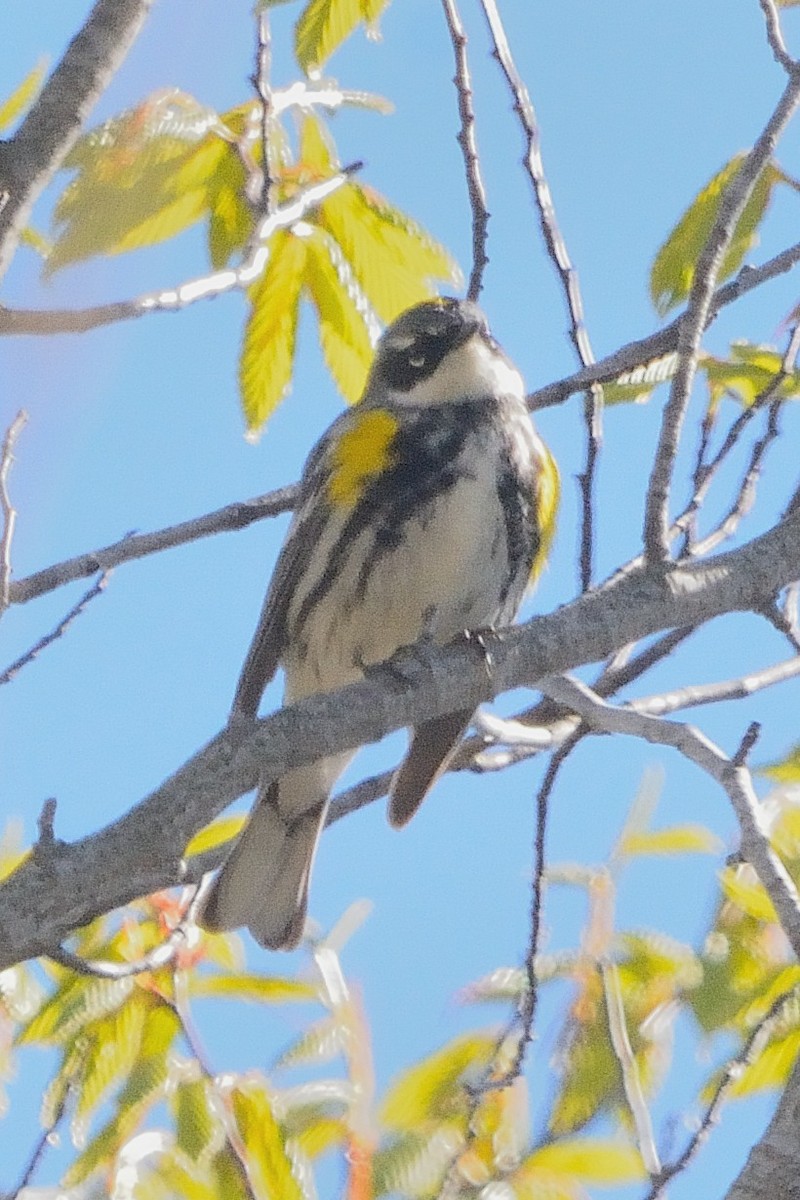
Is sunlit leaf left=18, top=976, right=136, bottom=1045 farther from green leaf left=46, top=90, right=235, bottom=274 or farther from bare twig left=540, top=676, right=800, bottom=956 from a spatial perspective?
green leaf left=46, top=90, right=235, bottom=274

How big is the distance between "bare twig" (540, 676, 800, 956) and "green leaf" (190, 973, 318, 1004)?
0.70m

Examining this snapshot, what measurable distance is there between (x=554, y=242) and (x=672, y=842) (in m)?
1.18

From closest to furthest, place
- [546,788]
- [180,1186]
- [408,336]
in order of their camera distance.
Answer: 1. [180,1186]
2. [546,788]
3. [408,336]

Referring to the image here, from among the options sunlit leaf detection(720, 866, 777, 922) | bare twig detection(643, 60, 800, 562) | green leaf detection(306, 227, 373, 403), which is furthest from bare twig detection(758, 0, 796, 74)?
sunlit leaf detection(720, 866, 777, 922)

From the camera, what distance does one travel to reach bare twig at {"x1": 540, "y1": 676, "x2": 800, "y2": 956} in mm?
2072

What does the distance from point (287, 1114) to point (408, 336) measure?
1899 mm

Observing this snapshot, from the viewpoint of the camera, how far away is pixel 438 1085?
2.70 m

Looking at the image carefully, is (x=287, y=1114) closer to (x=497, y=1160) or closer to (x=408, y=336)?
(x=497, y=1160)

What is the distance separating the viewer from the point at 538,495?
11.0ft

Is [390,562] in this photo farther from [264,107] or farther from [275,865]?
[264,107]

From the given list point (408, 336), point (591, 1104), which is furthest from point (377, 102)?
point (591, 1104)

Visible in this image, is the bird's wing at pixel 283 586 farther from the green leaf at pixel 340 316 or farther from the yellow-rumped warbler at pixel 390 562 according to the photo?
the green leaf at pixel 340 316

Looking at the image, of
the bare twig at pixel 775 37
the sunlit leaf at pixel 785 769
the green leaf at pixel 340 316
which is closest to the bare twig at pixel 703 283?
the bare twig at pixel 775 37

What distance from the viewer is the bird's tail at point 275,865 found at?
3.19m
